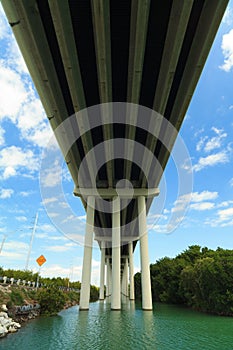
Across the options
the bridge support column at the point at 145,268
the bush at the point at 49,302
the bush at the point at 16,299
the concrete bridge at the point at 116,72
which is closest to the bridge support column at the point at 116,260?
the concrete bridge at the point at 116,72

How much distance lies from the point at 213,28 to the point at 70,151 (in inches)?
498

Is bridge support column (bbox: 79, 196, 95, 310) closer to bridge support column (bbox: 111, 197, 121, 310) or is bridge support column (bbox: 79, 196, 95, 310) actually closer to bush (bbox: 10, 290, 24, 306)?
bridge support column (bbox: 111, 197, 121, 310)

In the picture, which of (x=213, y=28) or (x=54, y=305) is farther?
(x=54, y=305)

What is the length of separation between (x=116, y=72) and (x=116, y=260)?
15.8 metres

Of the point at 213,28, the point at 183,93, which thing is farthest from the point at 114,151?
the point at 213,28

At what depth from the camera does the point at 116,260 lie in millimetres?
21688

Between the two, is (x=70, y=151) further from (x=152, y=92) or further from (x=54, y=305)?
(x=54, y=305)

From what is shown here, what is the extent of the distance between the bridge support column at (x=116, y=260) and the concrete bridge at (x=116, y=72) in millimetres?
98

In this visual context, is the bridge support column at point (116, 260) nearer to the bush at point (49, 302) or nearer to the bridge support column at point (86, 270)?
the bridge support column at point (86, 270)

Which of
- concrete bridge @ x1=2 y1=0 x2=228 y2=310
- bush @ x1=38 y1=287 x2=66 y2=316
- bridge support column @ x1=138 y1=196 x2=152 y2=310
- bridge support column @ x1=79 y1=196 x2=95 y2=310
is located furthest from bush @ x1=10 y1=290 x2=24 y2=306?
bridge support column @ x1=138 y1=196 x2=152 y2=310

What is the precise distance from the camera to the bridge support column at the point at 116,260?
20.6 metres

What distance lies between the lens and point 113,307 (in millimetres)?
20594

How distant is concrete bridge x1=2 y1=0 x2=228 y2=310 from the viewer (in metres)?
9.94

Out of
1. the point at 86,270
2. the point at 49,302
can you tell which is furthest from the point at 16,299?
the point at 86,270
